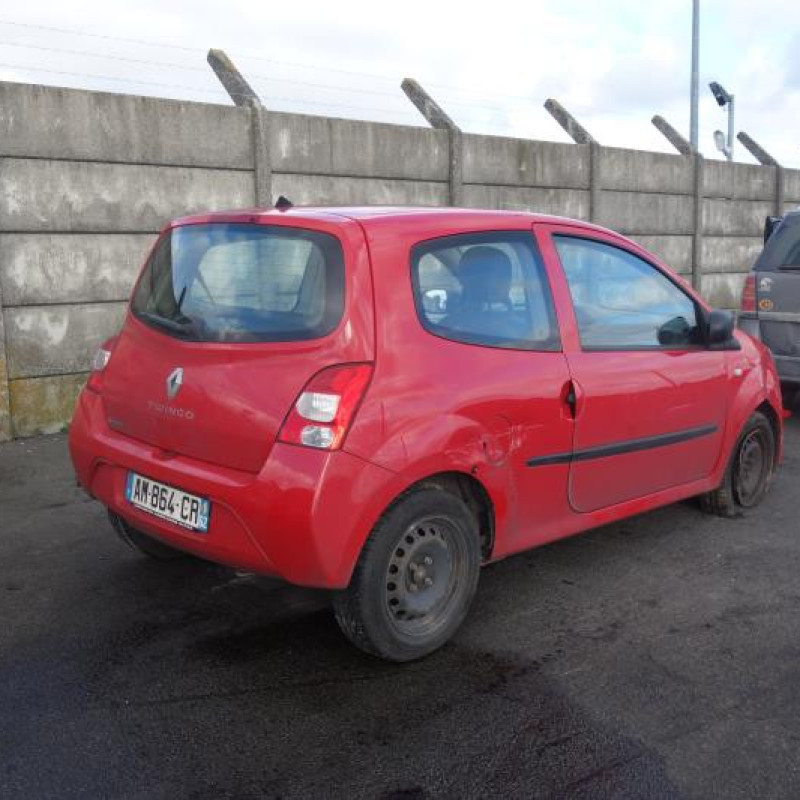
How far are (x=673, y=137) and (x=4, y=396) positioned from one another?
33.9 feet

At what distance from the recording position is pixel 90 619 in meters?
3.78

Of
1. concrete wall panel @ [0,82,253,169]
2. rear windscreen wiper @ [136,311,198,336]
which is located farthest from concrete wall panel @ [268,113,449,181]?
rear windscreen wiper @ [136,311,198,336]

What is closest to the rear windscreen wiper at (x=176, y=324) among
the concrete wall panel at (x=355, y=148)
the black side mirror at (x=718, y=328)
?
the black side mirror at (x=718, y=328)

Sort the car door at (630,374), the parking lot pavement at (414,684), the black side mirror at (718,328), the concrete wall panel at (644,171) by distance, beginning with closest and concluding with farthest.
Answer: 1. the parking lot pavement at (414,684)
2. the car door at (630,374)
3. the black side mirror at (718,328)
4. the concrete wall panel at (644,171)

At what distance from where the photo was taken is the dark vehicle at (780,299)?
292 inches

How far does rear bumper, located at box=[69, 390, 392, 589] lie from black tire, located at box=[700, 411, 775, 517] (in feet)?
8.87

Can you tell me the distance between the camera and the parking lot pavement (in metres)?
2.69

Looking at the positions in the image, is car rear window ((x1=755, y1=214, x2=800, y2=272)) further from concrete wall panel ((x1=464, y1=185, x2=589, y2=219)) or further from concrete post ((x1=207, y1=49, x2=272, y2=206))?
concrete post ((x1=207, y1=49, x2=272, y2=206))

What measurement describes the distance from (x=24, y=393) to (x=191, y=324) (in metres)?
4.21

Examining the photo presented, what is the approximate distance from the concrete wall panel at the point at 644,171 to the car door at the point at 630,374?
305 inches

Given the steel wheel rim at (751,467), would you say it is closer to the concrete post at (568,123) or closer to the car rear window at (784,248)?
the car rear window at (784,248)

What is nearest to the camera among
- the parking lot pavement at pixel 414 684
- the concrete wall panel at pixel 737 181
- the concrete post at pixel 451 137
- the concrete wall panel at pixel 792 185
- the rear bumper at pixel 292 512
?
the parking lot pavement at pixel 414 684

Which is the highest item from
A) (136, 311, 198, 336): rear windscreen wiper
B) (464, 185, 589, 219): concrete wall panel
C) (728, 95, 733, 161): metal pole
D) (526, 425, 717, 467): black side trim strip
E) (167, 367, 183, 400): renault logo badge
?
(728, 95, 733, 161): metal pole

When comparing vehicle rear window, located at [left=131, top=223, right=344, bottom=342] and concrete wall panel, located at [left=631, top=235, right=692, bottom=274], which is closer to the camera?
vehicle rear window, located at [left=131, top=223, right=344, bottom=342]
